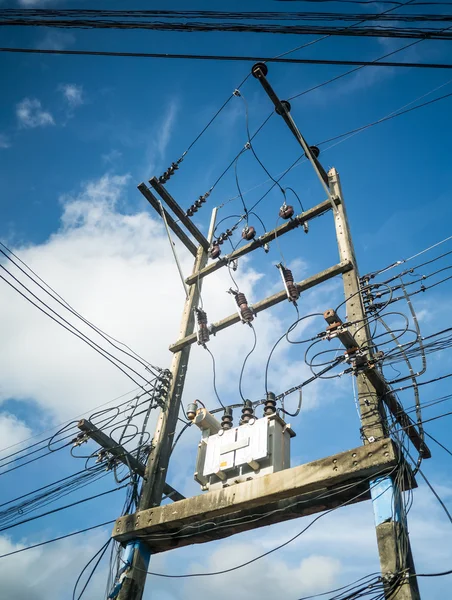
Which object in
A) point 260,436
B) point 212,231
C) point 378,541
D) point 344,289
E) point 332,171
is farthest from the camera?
point 212,231

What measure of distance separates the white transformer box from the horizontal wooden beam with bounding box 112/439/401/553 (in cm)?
27

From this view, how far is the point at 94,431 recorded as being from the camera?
7.08 m

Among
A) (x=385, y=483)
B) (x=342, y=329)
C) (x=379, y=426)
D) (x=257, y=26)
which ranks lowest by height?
(x=385, y=483)

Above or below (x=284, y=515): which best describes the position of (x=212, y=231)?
above

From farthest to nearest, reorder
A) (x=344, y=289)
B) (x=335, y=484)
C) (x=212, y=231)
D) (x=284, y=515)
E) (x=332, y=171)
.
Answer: (x=212, y=231) → (x=332, y=171) → (x=344, y=289) → (x=284, y=515) → (x=335, y=484)

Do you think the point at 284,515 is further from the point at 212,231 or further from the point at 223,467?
the point at 212,231

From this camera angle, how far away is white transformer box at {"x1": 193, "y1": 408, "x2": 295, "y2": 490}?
5.62m

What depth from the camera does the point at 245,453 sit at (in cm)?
577

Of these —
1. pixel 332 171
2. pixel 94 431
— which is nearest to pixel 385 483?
pixel 94 431

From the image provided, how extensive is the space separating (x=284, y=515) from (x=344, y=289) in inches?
121

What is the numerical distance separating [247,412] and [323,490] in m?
1.66

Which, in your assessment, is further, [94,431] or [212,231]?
[212,231]

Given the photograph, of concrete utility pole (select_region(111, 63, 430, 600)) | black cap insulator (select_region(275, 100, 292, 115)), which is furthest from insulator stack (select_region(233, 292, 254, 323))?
black cap insulator (select_region(275, 100, 292, 115))

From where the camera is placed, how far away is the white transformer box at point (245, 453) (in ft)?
18.4
